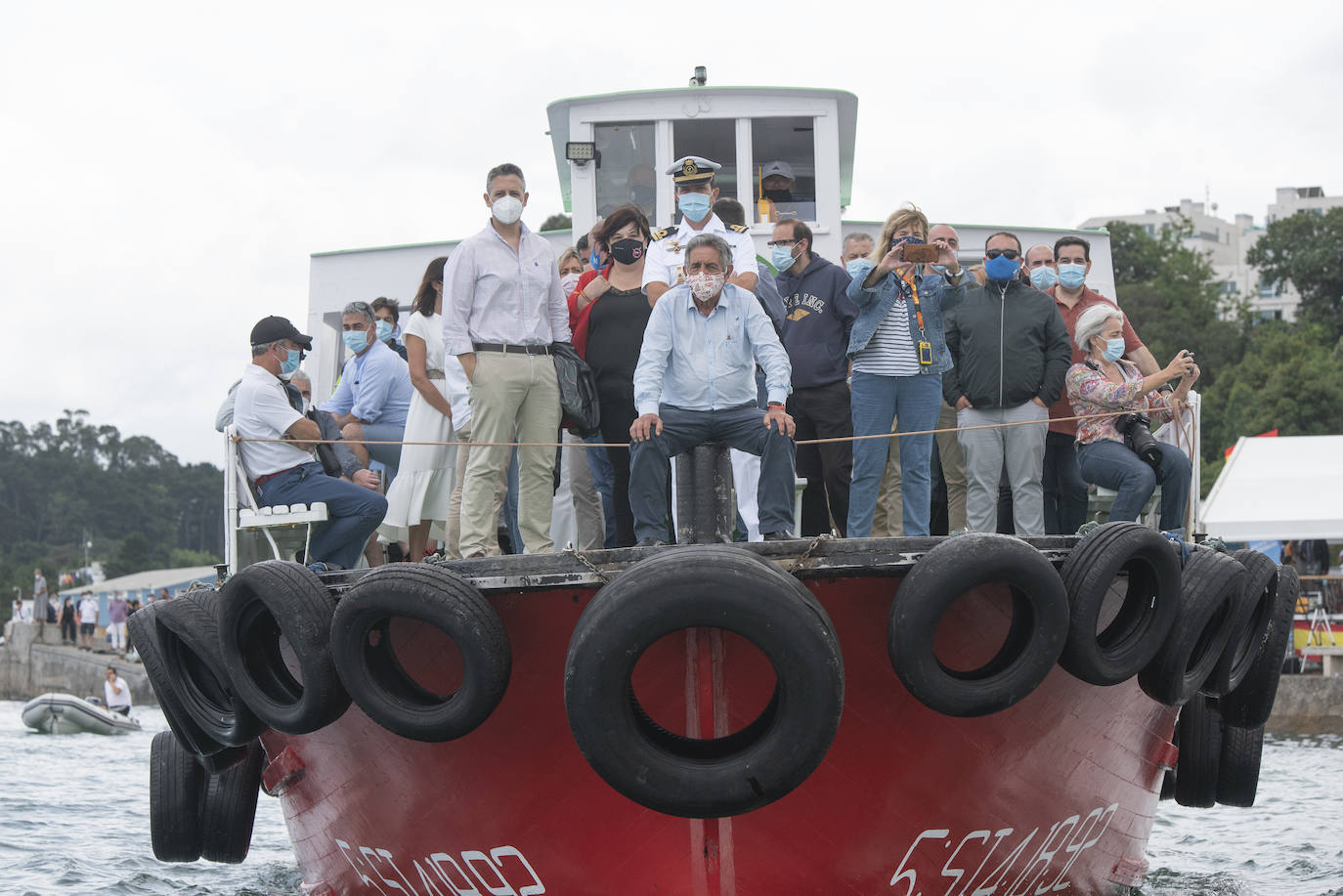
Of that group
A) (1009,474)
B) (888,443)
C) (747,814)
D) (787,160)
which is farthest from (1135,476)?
(787,160)

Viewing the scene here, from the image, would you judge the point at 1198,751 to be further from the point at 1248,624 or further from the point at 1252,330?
the point at 1252,330

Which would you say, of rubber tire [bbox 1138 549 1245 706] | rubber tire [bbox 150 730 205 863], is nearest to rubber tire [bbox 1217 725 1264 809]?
rubber tire [bbox 1138 549 1245 706]

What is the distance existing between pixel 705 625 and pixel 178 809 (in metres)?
4.56

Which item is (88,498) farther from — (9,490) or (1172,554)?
(1172,554)

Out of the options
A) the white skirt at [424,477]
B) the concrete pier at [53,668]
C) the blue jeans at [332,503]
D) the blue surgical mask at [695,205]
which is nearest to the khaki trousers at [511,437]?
the blue jeans at [332,503]

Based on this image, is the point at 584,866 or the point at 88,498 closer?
the point at 584,866

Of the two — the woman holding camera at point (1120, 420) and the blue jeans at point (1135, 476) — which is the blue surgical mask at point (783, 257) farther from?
the blue jeans at point (1135, 476)

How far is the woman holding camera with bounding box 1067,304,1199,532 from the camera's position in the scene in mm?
6965

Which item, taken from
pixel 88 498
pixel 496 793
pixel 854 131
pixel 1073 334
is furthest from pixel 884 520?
pixel 88 498

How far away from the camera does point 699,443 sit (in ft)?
19.4

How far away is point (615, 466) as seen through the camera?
699 centimetres

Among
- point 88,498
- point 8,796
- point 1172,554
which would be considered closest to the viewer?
point 1172,554

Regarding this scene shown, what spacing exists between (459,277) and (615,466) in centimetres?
119

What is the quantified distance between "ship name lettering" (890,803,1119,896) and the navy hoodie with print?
2.46 metres
